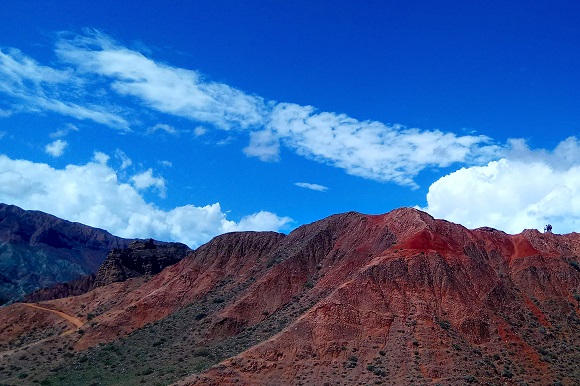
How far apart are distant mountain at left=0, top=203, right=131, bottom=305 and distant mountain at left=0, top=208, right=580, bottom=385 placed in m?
83.5

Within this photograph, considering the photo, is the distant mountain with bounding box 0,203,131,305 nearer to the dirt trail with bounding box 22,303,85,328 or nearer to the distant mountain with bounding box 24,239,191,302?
the distant mountain with bounding box 24,239,191,302

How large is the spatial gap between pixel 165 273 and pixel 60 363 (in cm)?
2515

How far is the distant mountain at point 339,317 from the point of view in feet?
174

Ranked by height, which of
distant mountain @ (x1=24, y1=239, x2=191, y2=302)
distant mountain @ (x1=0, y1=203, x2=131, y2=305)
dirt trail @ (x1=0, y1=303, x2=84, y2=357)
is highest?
distant mountain @ (x1=0, y1=203, x2=131, y2=305)

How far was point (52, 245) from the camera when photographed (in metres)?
192

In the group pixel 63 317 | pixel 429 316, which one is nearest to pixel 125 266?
pixel 63 317

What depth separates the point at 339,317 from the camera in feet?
190

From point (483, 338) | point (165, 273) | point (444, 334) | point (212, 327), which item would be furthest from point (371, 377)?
point (165, 273)

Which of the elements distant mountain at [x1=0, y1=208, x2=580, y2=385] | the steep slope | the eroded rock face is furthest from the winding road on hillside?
the steep slope

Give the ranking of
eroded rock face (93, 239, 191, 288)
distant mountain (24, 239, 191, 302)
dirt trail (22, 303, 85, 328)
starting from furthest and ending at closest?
1. distant mountain (24, 239, 191, 302)
2. eroded rock face (93, 239, 191, 288)
3. dirt trail (22, 303, 85, 328)

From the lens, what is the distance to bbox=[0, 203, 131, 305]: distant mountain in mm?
166500

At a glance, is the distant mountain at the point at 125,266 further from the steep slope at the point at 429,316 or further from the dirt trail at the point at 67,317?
the steep slope at the point at 429,316

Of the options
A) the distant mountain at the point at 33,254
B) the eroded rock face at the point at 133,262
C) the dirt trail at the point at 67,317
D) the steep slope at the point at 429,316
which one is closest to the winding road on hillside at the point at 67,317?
the dirt trail at the point at 67,317

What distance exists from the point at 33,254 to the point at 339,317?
148 m
